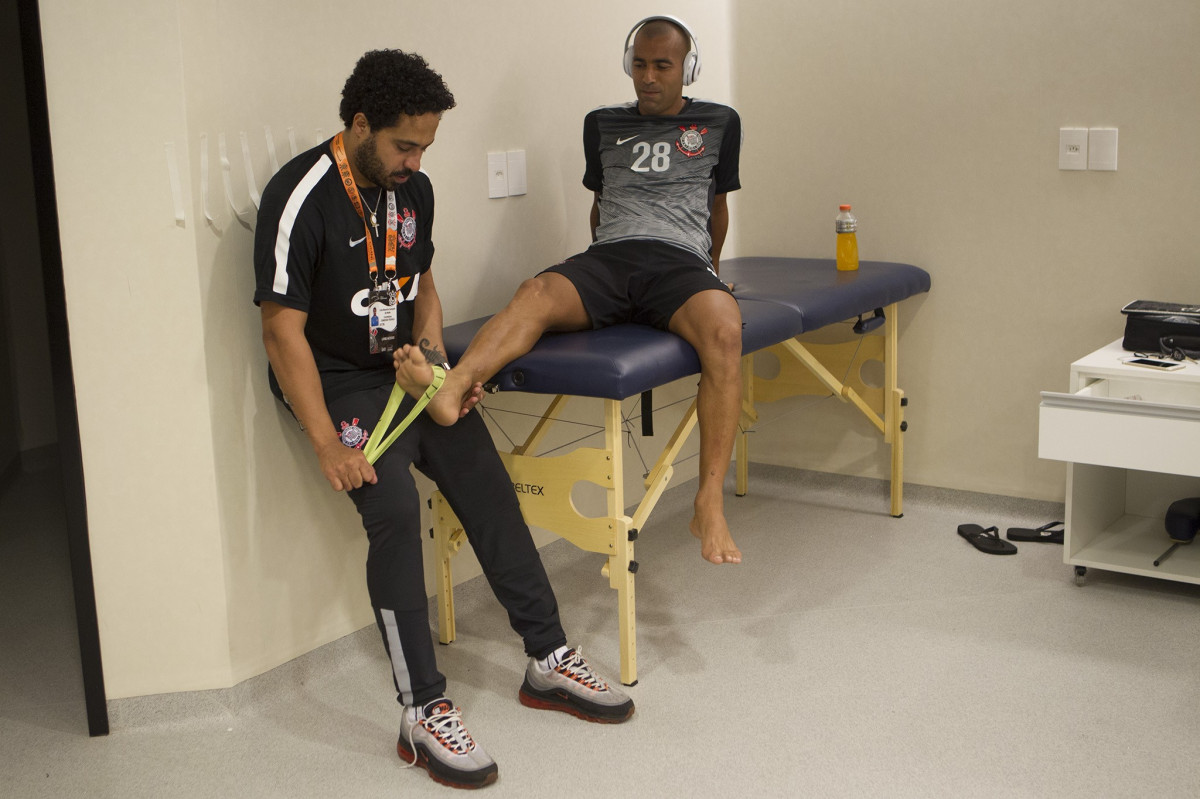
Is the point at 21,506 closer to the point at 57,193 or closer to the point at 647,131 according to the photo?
the point at 57,193

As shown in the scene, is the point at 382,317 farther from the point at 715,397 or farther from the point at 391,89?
the point at 715,397

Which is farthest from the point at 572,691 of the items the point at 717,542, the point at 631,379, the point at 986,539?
the point at 986,539

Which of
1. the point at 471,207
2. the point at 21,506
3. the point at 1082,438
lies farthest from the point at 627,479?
the point at 21,506

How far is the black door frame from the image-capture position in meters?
1.94

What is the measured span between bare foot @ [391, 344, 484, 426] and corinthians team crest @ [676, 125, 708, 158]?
0.87 meters

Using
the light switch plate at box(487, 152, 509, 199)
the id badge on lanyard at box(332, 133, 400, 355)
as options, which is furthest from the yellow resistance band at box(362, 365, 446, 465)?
the light switch plate at box(487, 152, 509, 199)

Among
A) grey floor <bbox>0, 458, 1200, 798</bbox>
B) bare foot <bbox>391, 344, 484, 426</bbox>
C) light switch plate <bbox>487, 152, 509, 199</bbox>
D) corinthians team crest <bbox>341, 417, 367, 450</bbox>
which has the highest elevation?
light switch plate <bbox>487, 152, 509, 199</bbox>

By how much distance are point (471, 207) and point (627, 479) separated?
1.04m

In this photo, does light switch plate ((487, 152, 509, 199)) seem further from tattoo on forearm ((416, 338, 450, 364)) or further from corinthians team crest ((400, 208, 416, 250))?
tattoo on forearm ((416, 338, 450, 364))

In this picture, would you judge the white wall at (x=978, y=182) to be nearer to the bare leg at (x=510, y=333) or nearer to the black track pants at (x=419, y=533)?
the bare leg at (x=510, y=333)

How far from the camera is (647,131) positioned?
108 inches

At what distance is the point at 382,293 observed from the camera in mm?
2180

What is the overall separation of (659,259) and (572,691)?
96 cm

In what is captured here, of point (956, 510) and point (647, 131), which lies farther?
point (956, 510)
